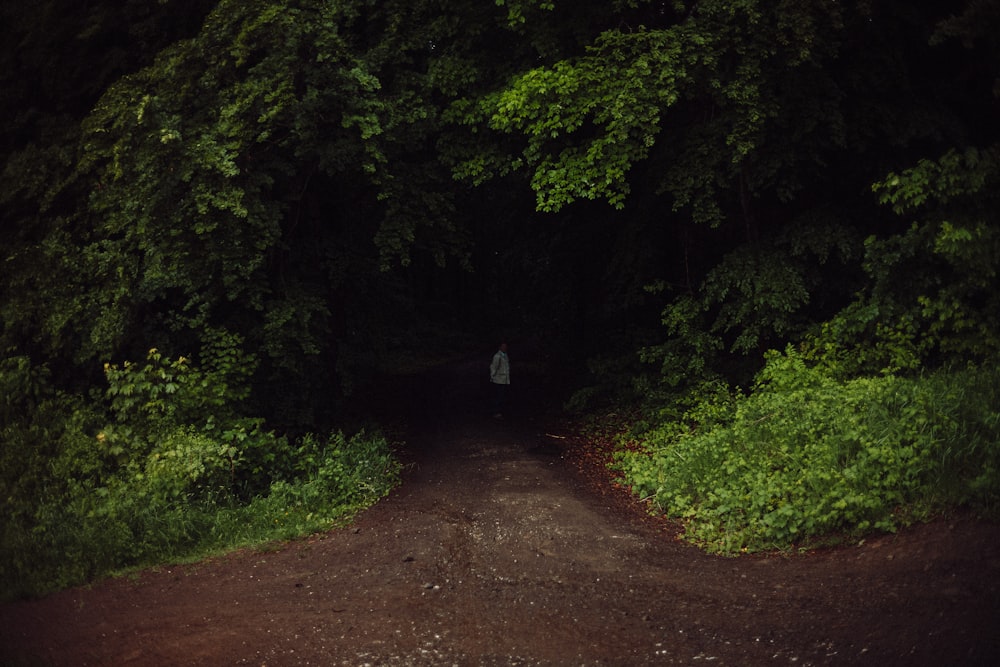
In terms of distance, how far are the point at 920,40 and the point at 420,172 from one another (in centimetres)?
835

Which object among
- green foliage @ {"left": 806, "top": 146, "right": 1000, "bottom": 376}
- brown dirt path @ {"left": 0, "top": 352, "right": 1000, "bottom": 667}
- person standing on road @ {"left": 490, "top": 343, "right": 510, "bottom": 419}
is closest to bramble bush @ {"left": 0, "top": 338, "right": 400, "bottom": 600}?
brown dirt path @ {"left": 0, "top": 352, "right": 1000, "bottom": 667}

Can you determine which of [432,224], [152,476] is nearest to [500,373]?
[432,224]

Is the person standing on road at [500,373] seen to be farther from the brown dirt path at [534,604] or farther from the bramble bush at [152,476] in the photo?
the brown dirt path at [534,604]

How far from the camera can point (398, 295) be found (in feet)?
56.2

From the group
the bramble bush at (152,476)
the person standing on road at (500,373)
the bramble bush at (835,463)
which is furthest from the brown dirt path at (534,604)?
the person standing on road at (500,373)

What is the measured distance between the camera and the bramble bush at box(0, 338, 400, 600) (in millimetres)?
7719

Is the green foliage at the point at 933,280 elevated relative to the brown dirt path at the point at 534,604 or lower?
elevated

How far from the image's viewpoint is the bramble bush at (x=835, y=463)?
6281 millimetres

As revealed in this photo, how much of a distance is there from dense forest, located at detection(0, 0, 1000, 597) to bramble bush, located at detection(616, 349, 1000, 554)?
50 millimetres

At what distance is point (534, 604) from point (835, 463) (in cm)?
344

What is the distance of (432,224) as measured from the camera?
40.9 feet

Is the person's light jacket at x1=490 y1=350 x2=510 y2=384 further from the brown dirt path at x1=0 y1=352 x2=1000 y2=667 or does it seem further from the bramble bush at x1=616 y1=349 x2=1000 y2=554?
the brown dirt path at x1=0 y1=352 x2=1000 y2=667

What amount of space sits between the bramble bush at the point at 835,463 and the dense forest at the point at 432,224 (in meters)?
0.05

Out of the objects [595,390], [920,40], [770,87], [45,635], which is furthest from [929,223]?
[45,635]
